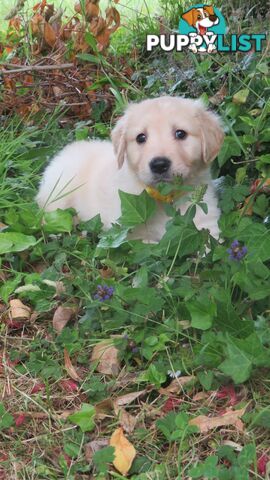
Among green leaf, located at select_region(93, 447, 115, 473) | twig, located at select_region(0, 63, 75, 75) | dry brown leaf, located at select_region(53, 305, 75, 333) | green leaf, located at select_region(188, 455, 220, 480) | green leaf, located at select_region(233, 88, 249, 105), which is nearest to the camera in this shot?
green leaf, located at select_region(188, 455, 220, 480)

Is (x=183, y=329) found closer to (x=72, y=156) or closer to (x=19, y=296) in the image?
(x=19, y=296)

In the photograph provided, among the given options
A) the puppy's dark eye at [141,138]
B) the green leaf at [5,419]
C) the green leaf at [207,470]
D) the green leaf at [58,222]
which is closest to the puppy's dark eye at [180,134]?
the puppy's dark eye at [141,138]

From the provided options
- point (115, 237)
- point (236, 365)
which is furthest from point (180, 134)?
point (236, 365)

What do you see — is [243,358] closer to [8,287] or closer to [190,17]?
[8,287]

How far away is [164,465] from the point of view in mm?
2127

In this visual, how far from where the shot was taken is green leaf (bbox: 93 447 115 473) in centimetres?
213

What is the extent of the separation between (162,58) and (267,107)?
197cm

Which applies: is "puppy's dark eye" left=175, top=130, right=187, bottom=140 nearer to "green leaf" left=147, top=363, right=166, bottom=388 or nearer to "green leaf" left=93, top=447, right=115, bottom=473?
"green leaf" left=147, top=363, right=166, bottom=388

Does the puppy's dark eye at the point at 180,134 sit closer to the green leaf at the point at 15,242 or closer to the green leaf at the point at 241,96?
the green leaf at the point at 241,96

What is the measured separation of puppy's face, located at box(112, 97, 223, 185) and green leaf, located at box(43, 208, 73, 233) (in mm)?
374

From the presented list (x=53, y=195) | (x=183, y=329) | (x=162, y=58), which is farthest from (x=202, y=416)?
(x=162, y=58)

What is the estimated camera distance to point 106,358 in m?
2.63

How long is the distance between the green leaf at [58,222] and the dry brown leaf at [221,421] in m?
1.37

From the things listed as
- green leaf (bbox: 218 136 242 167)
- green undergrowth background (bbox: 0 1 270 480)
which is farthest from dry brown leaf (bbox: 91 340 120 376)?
green leaf (bbox: 218 136 242 167)
